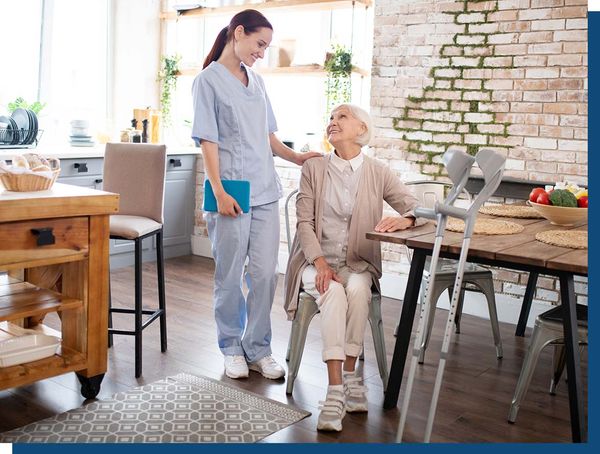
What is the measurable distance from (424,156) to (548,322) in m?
2.07

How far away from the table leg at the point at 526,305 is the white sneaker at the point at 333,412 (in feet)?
5.60

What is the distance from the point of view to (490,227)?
3080mm

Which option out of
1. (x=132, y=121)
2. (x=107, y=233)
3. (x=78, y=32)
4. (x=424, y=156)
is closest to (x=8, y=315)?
(x=107, y=233)

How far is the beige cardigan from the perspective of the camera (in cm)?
309

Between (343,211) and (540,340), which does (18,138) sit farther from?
(540,340)

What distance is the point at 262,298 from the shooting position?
3299mm

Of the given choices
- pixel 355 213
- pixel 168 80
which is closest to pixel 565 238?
pixel 355 213

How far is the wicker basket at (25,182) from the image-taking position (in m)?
2.72

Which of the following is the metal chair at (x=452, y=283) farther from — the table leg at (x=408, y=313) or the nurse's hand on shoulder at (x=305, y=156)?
the nurse's hand on shoulder at (x=305, y=156)

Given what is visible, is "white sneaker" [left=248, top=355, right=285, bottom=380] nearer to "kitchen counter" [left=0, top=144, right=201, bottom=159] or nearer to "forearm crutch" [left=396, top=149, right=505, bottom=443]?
"forearm crutch" [left=396, top=149, right=505, bottom=443]

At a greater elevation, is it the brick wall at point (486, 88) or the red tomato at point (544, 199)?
the brick wall at point (486, 88)

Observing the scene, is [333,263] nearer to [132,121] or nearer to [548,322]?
[548,322]

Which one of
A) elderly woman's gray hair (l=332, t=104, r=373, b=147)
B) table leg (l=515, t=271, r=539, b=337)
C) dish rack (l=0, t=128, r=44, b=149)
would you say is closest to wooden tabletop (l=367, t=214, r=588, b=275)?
elderly woman's gray hair (l=332, t=104, r=373, b=147)

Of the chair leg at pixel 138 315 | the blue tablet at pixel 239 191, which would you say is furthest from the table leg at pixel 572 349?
the chair leg at pixel 138 315
